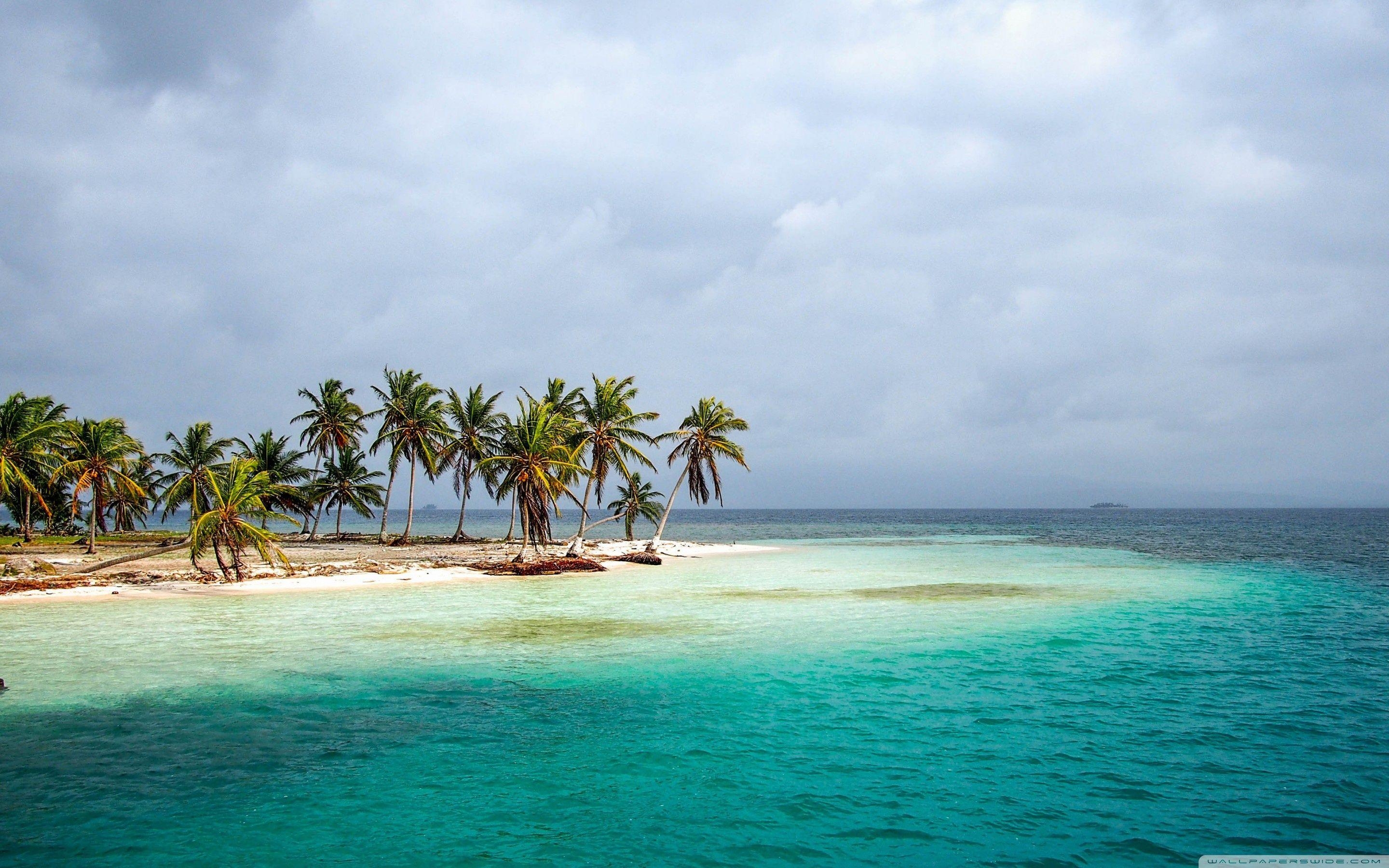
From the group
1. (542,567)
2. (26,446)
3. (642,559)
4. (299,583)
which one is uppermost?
(26,446)

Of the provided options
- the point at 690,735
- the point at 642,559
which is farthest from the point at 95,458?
the point at 690,735

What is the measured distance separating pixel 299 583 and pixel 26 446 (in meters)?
24.1

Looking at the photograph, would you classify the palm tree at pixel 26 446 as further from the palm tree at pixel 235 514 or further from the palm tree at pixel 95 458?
the palm tree at pixel 235 514

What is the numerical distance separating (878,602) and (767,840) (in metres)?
19.5

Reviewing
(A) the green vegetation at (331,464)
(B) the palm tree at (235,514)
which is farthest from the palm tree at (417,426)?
(B) the palm tree at (235,514)

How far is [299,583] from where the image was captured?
30156mm

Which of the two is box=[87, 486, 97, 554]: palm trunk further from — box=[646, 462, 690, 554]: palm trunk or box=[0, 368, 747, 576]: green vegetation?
box=[646, 462, 690, 554]: palm trunk

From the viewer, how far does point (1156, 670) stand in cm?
1515

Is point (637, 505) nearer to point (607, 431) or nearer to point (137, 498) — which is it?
point (607, 431)

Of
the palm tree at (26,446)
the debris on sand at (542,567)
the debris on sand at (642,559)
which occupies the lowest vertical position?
the debris on sand at (642,559)

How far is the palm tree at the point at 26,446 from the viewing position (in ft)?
109

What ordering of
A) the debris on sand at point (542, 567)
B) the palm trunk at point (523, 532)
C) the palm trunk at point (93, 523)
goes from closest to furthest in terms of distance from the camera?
the debris on sand at point (542, 567) → the palm trunk at point (523, 532) → the palm trunk at point (93, 523)

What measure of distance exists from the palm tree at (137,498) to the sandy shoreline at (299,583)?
29.1m

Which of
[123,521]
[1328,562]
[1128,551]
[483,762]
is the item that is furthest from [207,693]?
[123,521]
